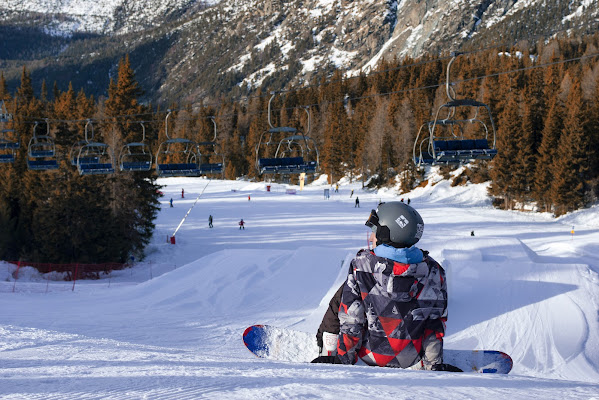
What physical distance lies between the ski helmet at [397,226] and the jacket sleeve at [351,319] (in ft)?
0.89

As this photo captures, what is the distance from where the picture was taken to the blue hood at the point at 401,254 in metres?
2.99

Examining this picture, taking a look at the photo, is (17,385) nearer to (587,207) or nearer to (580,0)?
(587,207)

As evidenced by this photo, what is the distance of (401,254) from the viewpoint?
9.84ft

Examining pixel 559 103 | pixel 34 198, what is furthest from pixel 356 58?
pixel 34 198

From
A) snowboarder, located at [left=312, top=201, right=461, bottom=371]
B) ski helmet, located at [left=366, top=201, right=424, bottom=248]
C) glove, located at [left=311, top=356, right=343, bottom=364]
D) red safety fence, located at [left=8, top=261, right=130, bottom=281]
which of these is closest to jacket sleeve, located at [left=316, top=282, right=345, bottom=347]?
snowboarder, located at [left=312, top=201, right=461, bottom=371]

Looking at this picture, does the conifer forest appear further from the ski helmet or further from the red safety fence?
the ski helmet

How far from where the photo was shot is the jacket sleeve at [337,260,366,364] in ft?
10.1

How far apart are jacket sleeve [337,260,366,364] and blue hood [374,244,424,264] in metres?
0.20

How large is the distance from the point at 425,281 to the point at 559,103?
5104 centimetres

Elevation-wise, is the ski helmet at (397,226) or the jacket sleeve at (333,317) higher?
the ski helmet at (397,226)

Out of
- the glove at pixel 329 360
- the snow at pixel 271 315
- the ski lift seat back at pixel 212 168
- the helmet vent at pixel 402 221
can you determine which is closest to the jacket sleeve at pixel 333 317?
the glove at pixel 329 360

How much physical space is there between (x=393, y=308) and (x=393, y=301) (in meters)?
0.05

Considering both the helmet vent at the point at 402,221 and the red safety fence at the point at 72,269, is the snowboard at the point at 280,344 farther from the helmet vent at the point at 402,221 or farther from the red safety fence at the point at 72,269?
the red safety fence at the point at 72,269

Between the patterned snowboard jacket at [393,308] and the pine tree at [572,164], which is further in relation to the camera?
the pine tree at [572,164]
